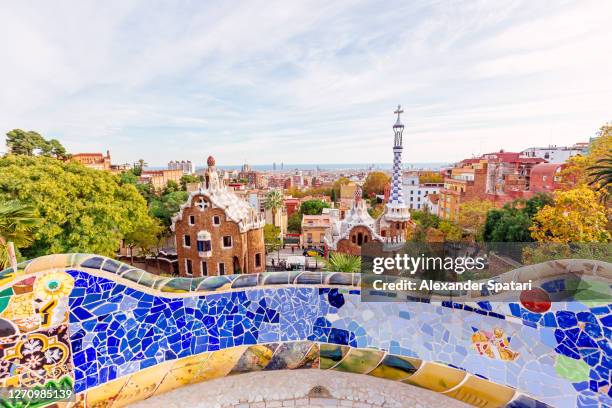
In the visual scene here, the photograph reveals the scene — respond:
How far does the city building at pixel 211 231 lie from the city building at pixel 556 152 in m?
35.1

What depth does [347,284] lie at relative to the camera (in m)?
3.83

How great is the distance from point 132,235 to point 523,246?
17675 millimetres

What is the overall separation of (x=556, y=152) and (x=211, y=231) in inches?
1712

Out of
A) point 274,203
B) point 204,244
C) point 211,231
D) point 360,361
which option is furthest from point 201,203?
point 274,203

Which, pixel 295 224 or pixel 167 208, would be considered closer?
pixel 167 208

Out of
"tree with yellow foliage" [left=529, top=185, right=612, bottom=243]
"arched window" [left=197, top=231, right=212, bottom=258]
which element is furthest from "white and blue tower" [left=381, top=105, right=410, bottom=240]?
"arched window" [left=197, top=231, right=212, bottom=258]

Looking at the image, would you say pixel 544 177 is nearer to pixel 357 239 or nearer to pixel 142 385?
pixel 357 239

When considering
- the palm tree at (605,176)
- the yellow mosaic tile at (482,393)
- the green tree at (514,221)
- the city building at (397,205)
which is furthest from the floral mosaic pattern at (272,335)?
the green tree at (514,221)

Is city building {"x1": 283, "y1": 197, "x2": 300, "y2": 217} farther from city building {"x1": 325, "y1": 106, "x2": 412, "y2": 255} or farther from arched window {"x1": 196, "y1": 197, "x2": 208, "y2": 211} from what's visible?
arched window {"x1": 196, "y1": 197, "x2": 208, "y2": 211}

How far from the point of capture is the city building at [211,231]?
544 inches

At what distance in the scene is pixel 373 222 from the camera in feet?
49.6

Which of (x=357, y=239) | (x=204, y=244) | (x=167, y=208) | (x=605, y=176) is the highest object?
(x=605, y=176)

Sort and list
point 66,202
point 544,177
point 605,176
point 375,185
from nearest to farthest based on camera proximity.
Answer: point 66,202, point 605,176, point 544,177, point 375,185

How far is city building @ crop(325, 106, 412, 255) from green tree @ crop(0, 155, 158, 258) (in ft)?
30.8
